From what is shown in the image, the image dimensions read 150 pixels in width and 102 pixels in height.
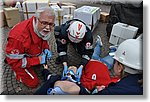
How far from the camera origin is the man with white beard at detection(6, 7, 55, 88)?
1.37 metres

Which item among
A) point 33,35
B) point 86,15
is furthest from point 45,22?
point 86,15

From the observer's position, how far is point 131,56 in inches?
39.9

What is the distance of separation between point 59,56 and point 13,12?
98 cm

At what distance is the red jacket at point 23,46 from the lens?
54.0 inches

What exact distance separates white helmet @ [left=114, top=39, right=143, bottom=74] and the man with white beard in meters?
0.55

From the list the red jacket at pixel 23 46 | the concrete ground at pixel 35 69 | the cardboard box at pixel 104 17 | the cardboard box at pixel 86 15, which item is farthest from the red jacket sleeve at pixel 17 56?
the cardboard box at pixel 104 17

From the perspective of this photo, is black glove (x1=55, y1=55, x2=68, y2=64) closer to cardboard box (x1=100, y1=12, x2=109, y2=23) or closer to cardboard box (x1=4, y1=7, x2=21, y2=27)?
cardboard box (x1=4, y1=7, x2=21, y2=27)

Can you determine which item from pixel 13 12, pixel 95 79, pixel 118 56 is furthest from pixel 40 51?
pixel 13 12

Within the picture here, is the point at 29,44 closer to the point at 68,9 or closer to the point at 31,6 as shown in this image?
the point at 31,6

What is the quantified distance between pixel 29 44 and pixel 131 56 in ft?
2.36

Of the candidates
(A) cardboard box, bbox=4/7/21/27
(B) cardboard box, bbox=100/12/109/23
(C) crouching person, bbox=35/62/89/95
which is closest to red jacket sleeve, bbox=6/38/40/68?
(C) crouching person, bbox=35/62/89/95

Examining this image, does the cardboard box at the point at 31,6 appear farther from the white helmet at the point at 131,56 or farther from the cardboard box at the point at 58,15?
the white helmet at the point at 131,56

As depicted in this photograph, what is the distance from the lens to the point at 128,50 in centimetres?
103

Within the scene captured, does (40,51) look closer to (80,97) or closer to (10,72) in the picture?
(10,72)
